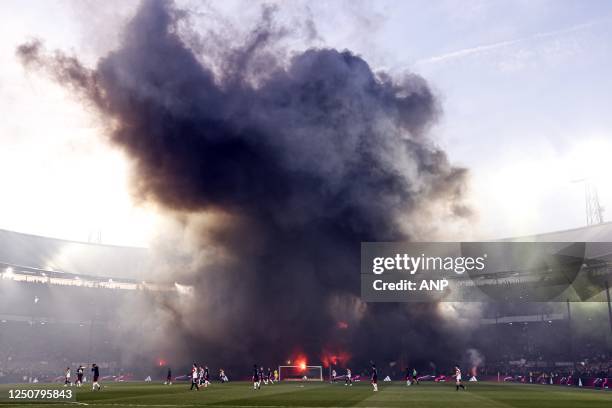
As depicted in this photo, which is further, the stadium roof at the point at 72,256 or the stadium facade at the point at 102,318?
the stadium roof at the point at 72,256

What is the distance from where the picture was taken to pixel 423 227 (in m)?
94.2

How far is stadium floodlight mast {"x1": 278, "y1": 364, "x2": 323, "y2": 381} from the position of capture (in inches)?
3394

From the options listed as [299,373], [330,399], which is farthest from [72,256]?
[330,399]

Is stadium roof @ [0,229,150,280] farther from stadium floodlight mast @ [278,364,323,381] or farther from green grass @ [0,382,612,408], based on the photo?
green grass @ [0,382,612,408]

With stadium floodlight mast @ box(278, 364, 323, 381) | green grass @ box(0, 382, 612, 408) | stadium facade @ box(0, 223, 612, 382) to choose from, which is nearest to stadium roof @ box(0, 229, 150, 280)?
stadium facade @ box(0, 223, 612, 382)

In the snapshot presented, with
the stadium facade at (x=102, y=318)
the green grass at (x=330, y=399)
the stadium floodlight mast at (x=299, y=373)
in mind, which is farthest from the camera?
the stadium facade at (x=102, y=318)

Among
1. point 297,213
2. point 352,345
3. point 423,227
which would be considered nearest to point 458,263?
point 423,227

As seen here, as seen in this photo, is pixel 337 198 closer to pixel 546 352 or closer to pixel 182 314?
pixel 182 314

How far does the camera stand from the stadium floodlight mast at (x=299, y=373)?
86.2m

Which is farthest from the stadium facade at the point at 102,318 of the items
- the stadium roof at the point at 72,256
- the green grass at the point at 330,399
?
the green grass at the point at 330,399

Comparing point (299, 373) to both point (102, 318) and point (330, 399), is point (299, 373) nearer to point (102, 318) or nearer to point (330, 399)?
point (102, 318)

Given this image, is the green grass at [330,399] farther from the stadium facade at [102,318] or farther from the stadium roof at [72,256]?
the stadium roof at [72,256]

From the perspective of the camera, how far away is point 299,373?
3489 inches

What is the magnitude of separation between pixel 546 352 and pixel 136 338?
74.3m
